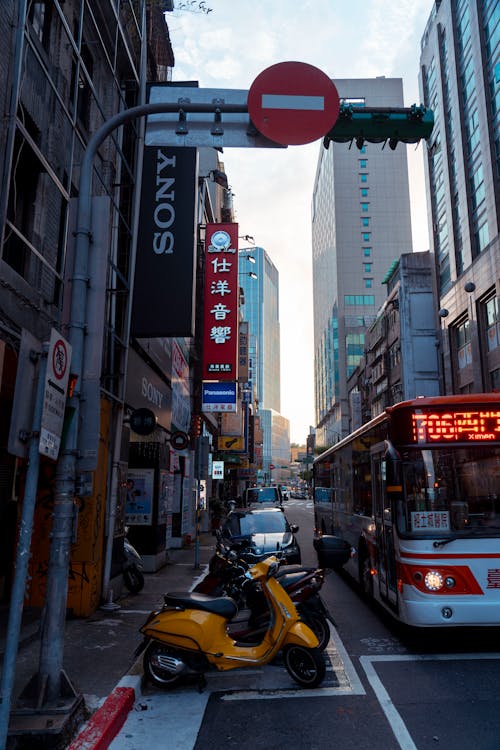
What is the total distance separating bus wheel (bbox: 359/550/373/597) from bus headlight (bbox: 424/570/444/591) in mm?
2617

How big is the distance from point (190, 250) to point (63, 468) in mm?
7918

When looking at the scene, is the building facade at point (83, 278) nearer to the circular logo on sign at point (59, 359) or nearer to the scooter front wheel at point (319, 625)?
the circular logo on sign at point (59, 359)

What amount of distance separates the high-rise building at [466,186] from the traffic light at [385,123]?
85.9 feet

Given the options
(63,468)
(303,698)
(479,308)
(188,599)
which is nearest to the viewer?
(63,468)

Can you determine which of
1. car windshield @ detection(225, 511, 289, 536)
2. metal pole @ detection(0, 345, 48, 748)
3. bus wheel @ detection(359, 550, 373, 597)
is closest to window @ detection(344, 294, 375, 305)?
car windshield @ detection(225, 511, 289, 536)

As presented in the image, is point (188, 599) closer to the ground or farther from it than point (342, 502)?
closer to the ground

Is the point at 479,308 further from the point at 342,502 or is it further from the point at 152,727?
the point at 152,727

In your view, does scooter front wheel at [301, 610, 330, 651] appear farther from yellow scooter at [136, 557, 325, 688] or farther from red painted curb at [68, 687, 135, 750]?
red painted curb at [68, 687, 135, 750]

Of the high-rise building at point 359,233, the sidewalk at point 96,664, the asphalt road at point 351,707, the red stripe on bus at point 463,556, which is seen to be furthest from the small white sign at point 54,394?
the high-rise building at point 359,233

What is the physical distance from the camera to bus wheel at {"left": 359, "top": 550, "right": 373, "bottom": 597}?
30.2ft

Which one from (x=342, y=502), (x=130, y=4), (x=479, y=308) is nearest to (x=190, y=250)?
(x=130, y=4)

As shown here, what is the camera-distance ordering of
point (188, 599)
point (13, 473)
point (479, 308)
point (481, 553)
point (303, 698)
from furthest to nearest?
point (479, 308) → point (13, 473) → point (481, 553) → point (188, 599) → point (303, 698)

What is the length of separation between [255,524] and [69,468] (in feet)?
26.7

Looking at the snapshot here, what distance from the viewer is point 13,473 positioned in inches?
369
